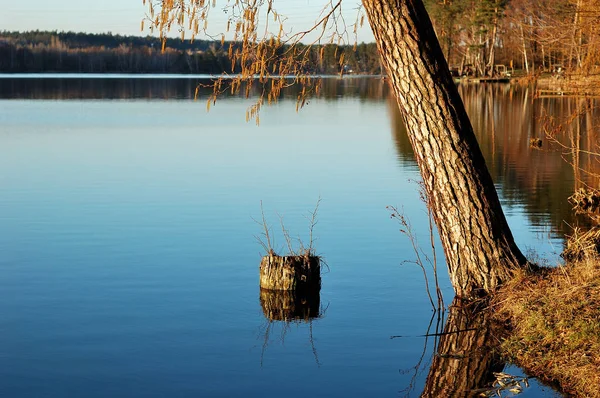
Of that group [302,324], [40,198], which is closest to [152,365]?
[302,324]

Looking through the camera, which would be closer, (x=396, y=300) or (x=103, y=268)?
(x=396, y=300)

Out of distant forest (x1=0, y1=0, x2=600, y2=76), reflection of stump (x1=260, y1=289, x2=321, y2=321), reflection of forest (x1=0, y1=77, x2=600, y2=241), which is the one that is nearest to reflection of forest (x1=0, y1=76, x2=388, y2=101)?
distant forest (x1=0, y1=0, x2=600, y2=76)

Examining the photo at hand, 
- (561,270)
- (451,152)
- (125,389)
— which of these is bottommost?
(125,389)

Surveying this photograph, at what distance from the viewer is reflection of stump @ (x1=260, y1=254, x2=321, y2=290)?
30.7 ft

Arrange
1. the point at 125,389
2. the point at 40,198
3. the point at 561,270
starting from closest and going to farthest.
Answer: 1. the point at 125,389
2. the point at 561,270
3. the point at 40,198

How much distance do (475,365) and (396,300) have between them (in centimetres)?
216

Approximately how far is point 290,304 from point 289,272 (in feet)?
1.26

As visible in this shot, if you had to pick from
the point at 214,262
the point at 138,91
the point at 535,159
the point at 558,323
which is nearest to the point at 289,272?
the point at 214,262

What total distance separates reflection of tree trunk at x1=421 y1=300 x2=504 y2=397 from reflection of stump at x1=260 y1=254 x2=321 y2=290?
4.97ft

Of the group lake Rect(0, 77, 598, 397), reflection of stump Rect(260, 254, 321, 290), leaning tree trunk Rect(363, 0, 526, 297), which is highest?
A: leaning tree trunk Rect(363, 0, 526, 297)

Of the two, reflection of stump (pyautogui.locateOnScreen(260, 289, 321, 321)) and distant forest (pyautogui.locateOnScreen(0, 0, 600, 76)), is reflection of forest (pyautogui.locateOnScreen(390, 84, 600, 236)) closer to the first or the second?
reflection of stump (pyautogui.locateOnScreen(260, 289, 321, 321))

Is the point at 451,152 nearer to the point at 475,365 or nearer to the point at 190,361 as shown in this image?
the point at 475,365

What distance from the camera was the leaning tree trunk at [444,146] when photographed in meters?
8.37

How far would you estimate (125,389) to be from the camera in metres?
6.92
